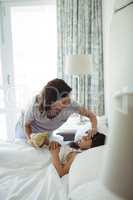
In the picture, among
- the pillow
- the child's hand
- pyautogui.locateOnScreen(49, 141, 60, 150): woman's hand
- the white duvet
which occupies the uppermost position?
the pillow

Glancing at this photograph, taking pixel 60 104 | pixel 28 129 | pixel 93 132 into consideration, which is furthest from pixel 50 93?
pixel 93 132

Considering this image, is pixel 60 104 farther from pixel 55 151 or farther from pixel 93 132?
pixel 55 151

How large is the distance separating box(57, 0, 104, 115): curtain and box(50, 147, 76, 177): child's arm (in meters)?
1.60

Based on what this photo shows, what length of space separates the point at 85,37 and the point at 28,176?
212cm

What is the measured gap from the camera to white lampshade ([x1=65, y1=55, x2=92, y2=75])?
2.49m

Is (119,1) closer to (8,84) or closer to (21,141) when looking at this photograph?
(21,141)

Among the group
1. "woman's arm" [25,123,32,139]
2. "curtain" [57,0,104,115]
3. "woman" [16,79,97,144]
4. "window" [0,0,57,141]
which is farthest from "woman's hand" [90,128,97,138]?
"window" [0,0,57,141]

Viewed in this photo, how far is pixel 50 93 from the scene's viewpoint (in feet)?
6.00

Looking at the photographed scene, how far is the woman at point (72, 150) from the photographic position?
135 centimetres

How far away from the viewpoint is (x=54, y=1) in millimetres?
3002

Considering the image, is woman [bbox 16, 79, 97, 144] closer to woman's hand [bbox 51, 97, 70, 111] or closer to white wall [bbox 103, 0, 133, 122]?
woman's hand [bbox 51, 97, 70, 111]

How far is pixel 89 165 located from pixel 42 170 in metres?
0.51

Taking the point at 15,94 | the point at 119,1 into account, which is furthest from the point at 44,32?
the point at 119,1

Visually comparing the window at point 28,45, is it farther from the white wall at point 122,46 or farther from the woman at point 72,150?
the white wall at point 122,46
